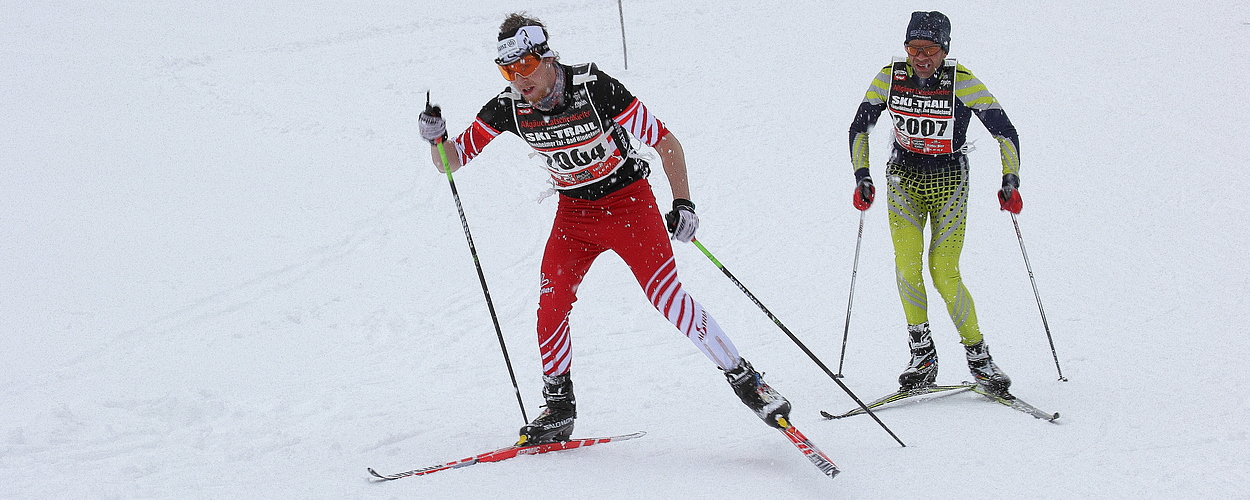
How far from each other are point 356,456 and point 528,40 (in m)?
2.14

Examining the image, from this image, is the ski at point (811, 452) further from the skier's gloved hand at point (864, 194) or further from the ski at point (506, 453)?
the skier's gloved hand at point (864, 194)

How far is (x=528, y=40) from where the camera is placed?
3582 mm

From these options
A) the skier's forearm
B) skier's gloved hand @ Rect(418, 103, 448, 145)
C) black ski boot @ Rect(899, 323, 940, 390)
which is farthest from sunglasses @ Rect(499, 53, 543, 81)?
black ski boot @ Rect(899, 323, 940, 390)

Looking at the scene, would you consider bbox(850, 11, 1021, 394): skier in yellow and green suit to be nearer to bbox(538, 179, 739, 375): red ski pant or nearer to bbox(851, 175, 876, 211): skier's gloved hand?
bbox(851, 175, 876, 211): skier's gloved hand

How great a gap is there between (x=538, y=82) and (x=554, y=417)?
62.6 inches

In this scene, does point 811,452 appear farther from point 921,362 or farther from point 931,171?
point 931,171

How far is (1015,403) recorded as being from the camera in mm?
4375

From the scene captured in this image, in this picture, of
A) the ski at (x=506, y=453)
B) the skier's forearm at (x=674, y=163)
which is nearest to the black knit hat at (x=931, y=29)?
the skier's forearm at (x=674, y=163)

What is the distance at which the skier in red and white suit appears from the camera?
3701 mm

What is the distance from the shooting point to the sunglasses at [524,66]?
11.8 ft

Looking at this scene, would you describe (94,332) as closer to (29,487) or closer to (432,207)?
(29,487)

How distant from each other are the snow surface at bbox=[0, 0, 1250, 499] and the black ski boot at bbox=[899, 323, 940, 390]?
18cm

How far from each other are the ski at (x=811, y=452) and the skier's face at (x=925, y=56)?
6.25ft

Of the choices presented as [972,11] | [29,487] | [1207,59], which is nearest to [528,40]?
[29,487]
